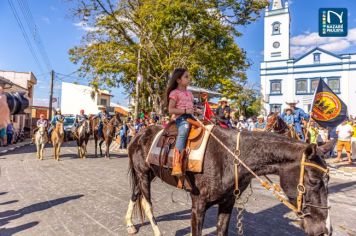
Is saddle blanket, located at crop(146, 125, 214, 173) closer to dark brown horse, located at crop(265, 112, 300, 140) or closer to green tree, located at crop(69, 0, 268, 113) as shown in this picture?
dark brown horse, located at crop(265, 112, 300, 140)

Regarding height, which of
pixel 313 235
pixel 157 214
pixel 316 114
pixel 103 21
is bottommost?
pixel 157 214

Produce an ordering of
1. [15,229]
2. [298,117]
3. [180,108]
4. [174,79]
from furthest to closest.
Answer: [298,117] → [15,229] → [174,79] → [180,108]

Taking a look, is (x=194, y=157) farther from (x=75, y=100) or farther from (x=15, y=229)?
(x=75, y=100)

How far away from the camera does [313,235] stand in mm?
2527

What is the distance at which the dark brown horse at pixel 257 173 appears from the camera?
8.44 feet

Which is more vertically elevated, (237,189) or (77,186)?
(237,189)

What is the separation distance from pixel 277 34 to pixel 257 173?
186ft

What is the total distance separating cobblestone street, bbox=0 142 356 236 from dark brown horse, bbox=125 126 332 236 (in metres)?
1.49

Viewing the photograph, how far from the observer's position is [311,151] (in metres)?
2.58

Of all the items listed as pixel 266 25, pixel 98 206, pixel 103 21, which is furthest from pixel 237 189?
pixel 266 25

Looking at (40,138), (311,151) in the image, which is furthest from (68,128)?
(311,151)

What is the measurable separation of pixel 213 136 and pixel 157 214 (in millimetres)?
2819

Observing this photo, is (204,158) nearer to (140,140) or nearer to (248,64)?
(140,140)

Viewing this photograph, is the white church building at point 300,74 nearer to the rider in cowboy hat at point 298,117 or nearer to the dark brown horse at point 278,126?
the rider in cowboy hat at point 298,117
